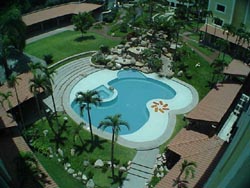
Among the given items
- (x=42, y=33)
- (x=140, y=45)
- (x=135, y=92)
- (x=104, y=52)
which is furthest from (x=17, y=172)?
(x=42, y=33)

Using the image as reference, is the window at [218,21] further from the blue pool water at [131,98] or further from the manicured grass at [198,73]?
the blue pool water at [131,98]

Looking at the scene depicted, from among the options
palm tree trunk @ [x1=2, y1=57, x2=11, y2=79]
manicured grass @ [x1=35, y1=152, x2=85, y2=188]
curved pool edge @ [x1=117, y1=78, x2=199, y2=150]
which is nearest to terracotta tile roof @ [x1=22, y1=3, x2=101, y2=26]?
palm tree trunk @ [x1=2, y1=57, x2=11, y2=79]

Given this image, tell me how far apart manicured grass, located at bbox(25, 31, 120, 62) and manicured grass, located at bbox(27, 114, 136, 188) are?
16209mm

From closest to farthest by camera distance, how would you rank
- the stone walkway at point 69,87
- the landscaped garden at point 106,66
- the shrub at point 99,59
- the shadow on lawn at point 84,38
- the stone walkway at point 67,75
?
1. the stone walkway at point 69,87
2. the landscaped garden at point 106,66
3. the stone walkway at point 67,75
4. the shrub at point 99,59
5. the shadow on lawn at point 84,38

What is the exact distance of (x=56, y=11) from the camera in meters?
58.2

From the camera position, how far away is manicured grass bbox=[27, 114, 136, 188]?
29.9 meters

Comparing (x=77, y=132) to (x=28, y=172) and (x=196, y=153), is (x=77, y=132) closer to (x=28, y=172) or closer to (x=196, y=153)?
(x=28, y=172)

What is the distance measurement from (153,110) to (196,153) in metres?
11.4

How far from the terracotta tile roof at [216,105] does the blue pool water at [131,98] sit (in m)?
6.83

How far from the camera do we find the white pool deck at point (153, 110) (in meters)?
34.4

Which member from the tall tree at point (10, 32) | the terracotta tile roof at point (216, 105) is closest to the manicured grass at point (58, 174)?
the terracotta tile roof at point (216, 105)

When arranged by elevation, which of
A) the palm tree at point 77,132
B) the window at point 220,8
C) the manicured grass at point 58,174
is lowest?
the manicured grass at point 58,174

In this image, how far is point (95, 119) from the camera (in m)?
38.0

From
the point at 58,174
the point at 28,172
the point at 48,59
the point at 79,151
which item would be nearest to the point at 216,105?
the point at 79,151
